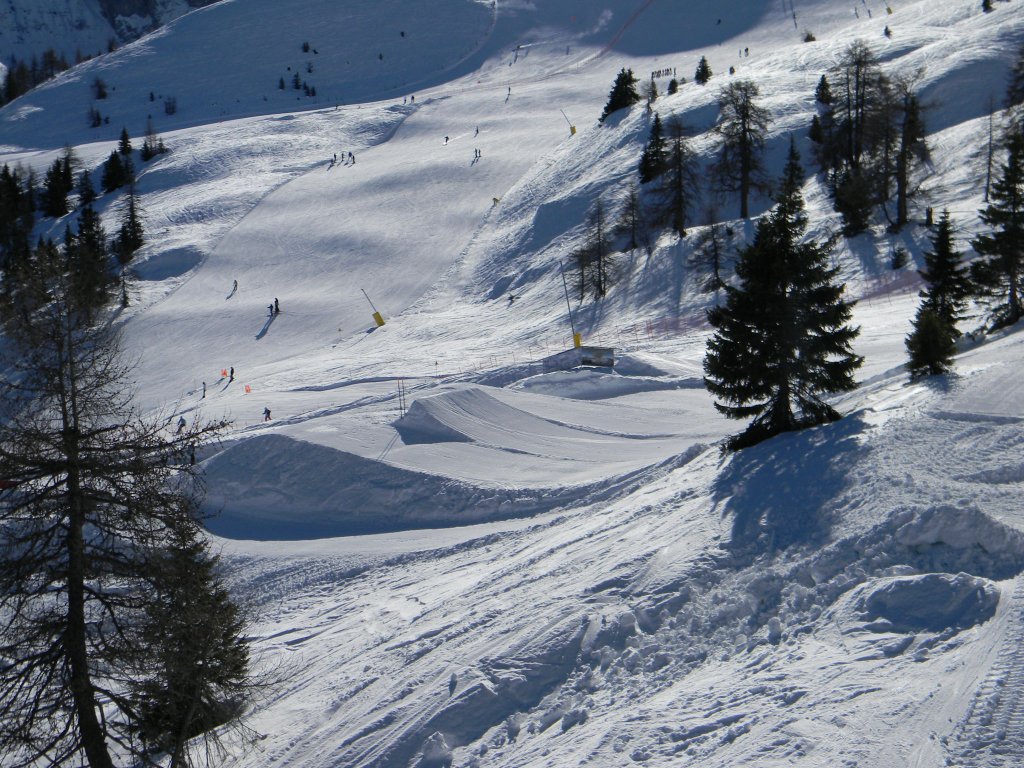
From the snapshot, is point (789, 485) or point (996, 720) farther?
point (789, 485)

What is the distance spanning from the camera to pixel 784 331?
17312 millimetres

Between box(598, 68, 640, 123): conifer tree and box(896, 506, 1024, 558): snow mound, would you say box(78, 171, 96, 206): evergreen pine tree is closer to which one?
box(598, 68, 640, 123): conifer tree

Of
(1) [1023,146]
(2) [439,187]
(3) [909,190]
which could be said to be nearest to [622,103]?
(2) [439,187]

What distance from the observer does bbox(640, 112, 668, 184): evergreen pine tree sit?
48.8 m

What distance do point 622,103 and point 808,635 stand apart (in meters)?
60.4

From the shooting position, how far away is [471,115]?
80.1m

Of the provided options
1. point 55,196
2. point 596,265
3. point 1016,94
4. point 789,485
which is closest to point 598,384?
point 789,485

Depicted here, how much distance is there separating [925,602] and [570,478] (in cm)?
1274

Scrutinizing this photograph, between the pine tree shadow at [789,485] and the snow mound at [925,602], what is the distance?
1.80 m

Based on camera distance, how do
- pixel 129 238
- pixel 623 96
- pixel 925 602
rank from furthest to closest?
pixel 623 96
pixel 129 238
pixel 925 602

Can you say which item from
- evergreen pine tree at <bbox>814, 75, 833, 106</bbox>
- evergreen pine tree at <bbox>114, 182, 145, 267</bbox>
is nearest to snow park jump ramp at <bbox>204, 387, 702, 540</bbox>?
evergreen pine tree at <bbox>114, 182, 145, 267</bbox>

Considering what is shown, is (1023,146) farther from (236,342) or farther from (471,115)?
(471,115)

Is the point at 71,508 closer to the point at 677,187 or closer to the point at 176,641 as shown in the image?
the point at 176,641

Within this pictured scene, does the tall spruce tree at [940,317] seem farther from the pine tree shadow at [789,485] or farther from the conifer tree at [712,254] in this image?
the conifer tree at [712,254]
